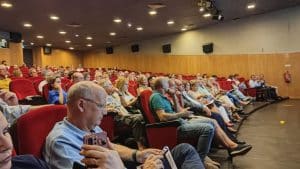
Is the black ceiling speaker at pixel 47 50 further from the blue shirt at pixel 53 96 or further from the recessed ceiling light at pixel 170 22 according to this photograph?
the blue shirt at pixel 53 96

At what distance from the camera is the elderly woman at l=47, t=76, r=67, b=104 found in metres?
4.65

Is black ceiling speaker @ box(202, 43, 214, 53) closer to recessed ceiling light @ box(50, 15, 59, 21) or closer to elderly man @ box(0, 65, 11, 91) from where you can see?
recessed ceiling light @ box(50, 15, 59, 21)

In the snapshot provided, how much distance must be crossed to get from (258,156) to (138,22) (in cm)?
996

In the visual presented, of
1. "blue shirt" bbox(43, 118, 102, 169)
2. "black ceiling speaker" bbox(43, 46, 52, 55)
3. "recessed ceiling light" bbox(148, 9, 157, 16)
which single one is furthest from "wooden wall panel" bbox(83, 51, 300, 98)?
"blue shirt" bbox(43, 118, 102, 169)

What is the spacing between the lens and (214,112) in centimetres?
552

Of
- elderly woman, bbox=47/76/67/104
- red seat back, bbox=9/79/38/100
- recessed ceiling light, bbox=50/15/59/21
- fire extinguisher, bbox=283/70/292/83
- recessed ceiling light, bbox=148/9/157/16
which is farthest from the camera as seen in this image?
fire extinguisher, bbox=283/70/292/83

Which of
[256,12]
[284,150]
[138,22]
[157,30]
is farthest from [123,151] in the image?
[157,30]

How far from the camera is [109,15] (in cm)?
1202

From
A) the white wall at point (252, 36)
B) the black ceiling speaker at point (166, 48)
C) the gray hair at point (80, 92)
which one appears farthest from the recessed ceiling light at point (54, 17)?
the gray hair at point (80, 92)

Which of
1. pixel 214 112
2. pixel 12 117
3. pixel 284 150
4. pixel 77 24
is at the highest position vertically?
pixel 77 24

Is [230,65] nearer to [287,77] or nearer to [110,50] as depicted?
[287,77]

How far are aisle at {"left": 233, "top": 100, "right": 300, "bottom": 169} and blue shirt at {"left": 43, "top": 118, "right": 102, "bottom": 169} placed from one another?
9.27ft

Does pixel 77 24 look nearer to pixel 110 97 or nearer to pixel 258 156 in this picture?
pixel 110 97

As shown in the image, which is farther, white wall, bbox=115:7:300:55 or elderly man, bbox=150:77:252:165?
white wall, bbox=115:7:300:55
